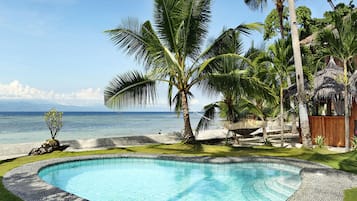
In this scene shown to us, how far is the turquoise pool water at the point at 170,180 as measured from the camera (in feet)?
19.8

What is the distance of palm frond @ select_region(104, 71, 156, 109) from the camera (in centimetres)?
985

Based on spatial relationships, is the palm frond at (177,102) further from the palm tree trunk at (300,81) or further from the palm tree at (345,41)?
the palm tree at (345,41)

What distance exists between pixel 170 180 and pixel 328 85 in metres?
6.74

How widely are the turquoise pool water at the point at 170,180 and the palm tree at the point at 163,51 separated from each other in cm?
233

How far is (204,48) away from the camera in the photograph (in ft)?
35.4

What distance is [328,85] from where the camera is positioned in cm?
1066

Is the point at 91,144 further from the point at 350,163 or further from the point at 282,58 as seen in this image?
the point at 350,163

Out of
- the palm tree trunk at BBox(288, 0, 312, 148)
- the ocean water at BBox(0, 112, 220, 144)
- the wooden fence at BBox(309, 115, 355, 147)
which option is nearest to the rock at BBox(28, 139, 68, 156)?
the ocean water at BBox(0, 112, 220, 144)

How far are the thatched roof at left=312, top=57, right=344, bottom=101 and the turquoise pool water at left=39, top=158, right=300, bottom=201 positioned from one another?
4.24 m

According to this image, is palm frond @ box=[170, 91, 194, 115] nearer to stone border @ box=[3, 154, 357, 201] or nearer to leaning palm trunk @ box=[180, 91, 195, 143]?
leaning palm trunk @ box=[180, 91, 195, 143]

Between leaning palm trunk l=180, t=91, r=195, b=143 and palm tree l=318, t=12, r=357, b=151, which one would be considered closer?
palm tree l=318, t=12, r=357, b=151

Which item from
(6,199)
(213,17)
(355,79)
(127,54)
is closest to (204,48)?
(213,17)

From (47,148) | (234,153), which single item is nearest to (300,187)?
(234,153)

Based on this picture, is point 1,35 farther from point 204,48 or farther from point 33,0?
point 204,48
